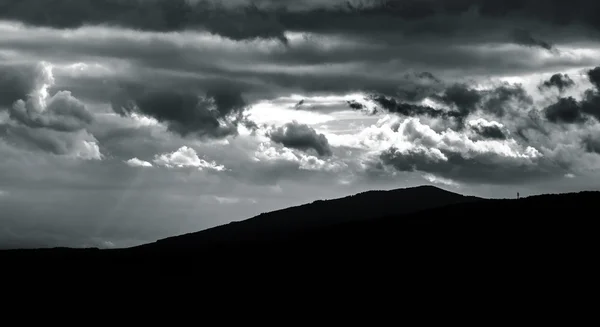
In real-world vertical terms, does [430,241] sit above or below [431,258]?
above

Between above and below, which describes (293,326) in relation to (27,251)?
below

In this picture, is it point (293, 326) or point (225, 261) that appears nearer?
point (293, 326)

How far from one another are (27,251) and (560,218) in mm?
98875

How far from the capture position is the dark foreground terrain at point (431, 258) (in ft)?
288

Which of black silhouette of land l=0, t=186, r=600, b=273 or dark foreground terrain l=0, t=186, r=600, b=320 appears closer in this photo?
dark foreground terrain l=0, t=186, r=600, b=320

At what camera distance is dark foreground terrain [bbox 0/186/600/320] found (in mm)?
87750

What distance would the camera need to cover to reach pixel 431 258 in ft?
338

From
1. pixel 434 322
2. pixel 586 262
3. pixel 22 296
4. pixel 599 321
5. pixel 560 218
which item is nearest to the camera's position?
pixel 599 321

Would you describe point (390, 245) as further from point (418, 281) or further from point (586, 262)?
point (586, 262)

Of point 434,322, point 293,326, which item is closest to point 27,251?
point 293,326

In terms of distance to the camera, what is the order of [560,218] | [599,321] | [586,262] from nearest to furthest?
1. [599,321]
2. [586,262]
3. [560,218]

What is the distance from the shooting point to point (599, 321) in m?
72.1

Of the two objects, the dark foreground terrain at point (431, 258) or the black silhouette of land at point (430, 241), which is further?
the black silhouette of land at point (430, 241)

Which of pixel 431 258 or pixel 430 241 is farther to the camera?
pixel 430 241
